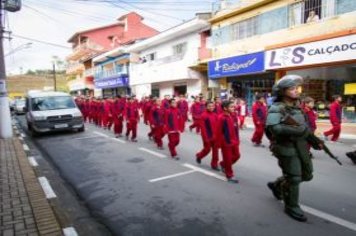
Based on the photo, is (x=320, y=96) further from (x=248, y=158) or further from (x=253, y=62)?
(x=248, y=158)

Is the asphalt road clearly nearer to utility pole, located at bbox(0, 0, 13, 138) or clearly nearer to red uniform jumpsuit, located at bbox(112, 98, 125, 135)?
red uniform jumpsuit, located at bbox(112, 98, 125, 135)

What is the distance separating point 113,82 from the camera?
126ft

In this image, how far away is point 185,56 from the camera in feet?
81.0

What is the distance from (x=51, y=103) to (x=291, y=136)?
41.3 feet

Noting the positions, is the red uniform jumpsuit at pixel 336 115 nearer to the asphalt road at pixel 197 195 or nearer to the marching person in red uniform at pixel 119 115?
the asphalt road at pixel 197 195

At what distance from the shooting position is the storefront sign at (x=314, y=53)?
1334cm

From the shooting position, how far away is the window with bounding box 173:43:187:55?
2568 cm

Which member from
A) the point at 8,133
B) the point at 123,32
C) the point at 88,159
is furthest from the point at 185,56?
the point at 123,32

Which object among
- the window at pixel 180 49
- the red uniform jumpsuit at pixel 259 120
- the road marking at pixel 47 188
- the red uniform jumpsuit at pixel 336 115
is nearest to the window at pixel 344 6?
the red uniform jumpsuit at pixel 336 115

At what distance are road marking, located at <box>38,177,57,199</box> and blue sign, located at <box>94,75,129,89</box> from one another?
29.2 m

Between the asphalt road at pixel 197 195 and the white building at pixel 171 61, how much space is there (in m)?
15.4

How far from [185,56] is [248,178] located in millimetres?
18998

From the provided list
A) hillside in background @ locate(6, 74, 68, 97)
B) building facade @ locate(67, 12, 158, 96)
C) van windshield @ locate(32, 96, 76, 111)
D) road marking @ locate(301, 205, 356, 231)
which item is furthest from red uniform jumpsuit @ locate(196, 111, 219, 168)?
hillside in background @ locate(6, 74, 68, 97)

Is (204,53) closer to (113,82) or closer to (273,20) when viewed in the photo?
(273,20)
